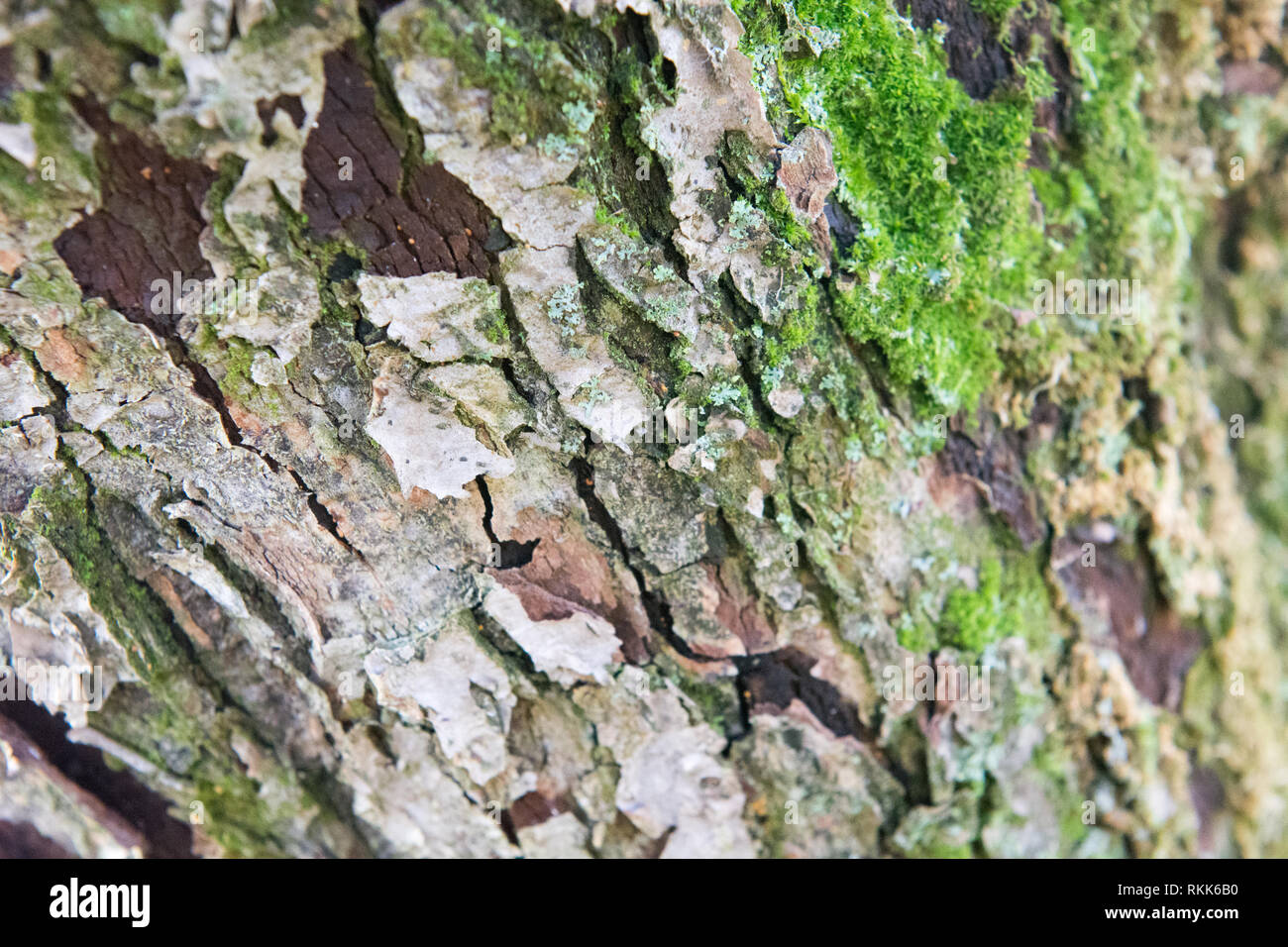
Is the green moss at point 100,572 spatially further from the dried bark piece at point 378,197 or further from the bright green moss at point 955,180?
the bright green moss at point 955,180

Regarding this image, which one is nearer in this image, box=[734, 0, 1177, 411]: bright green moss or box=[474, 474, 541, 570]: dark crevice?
box=[734, 0, 1177, 411]: bright green moss

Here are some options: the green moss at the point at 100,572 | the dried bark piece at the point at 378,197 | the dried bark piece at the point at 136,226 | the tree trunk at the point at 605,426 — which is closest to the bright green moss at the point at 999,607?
the tree trunk at the point at 605,426

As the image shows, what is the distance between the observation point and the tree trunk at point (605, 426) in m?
1.27

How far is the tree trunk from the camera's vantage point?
4.16 ft

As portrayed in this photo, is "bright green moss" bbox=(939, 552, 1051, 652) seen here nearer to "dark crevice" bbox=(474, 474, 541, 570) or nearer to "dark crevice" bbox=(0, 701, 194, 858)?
"dark crevice" bbox=(474, 474, 541, 570)

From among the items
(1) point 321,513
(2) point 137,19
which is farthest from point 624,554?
(2) point 137,19

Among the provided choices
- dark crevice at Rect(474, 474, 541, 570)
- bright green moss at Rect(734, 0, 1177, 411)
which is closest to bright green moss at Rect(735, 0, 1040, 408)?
bright green moss at Rect(734, 0, 1177, 411)

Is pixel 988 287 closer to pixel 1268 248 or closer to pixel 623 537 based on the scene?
pixel 623 537

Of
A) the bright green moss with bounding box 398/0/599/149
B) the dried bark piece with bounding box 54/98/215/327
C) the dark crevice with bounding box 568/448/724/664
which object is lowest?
the dark crevice with bounding box 568/448/724/664

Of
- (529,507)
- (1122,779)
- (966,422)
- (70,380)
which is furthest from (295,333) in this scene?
(1122,779)

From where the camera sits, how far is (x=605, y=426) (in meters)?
1.47

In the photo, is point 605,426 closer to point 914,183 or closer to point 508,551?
point 508,551

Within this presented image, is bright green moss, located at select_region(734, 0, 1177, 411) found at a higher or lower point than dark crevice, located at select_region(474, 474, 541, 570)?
higher

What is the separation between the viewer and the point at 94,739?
70.8 inches
